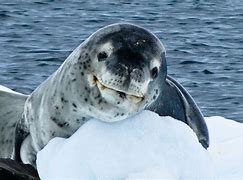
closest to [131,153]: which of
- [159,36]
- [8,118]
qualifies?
[8,118]

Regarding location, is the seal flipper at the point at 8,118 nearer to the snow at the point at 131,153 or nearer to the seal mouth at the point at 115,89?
the snow at the point at 131,153

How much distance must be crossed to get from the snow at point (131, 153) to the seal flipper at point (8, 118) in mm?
1430

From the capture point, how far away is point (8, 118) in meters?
7.35

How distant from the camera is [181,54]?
15742 mm

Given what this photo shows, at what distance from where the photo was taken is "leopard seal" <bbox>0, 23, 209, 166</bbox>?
5.39m

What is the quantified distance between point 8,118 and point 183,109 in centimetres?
124

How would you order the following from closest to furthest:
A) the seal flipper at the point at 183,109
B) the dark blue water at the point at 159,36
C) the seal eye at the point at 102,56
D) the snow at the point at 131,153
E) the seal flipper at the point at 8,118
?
1. the snow at the point at 131,153
2. the seal eye at the point at 102,56
3. the seal flipper at the point at 183,109
4. the seal flipper at the point at 8,118
5. the dark blue water at the point at 159,36

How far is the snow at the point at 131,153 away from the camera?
17.5ft

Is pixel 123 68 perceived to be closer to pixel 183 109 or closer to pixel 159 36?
pixel 183 109

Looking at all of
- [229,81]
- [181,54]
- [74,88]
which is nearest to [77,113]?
[74,88]

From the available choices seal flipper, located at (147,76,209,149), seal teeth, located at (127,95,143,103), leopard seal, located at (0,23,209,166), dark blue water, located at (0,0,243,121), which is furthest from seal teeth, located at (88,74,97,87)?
dark blue water, located at (0,0,243,121)

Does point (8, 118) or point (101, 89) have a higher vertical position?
point (101, 89)

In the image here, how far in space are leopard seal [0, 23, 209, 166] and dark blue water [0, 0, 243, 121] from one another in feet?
16.2

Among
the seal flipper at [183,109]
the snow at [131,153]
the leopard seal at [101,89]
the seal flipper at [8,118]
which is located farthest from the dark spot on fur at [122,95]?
the seal flipper at [8,118]
